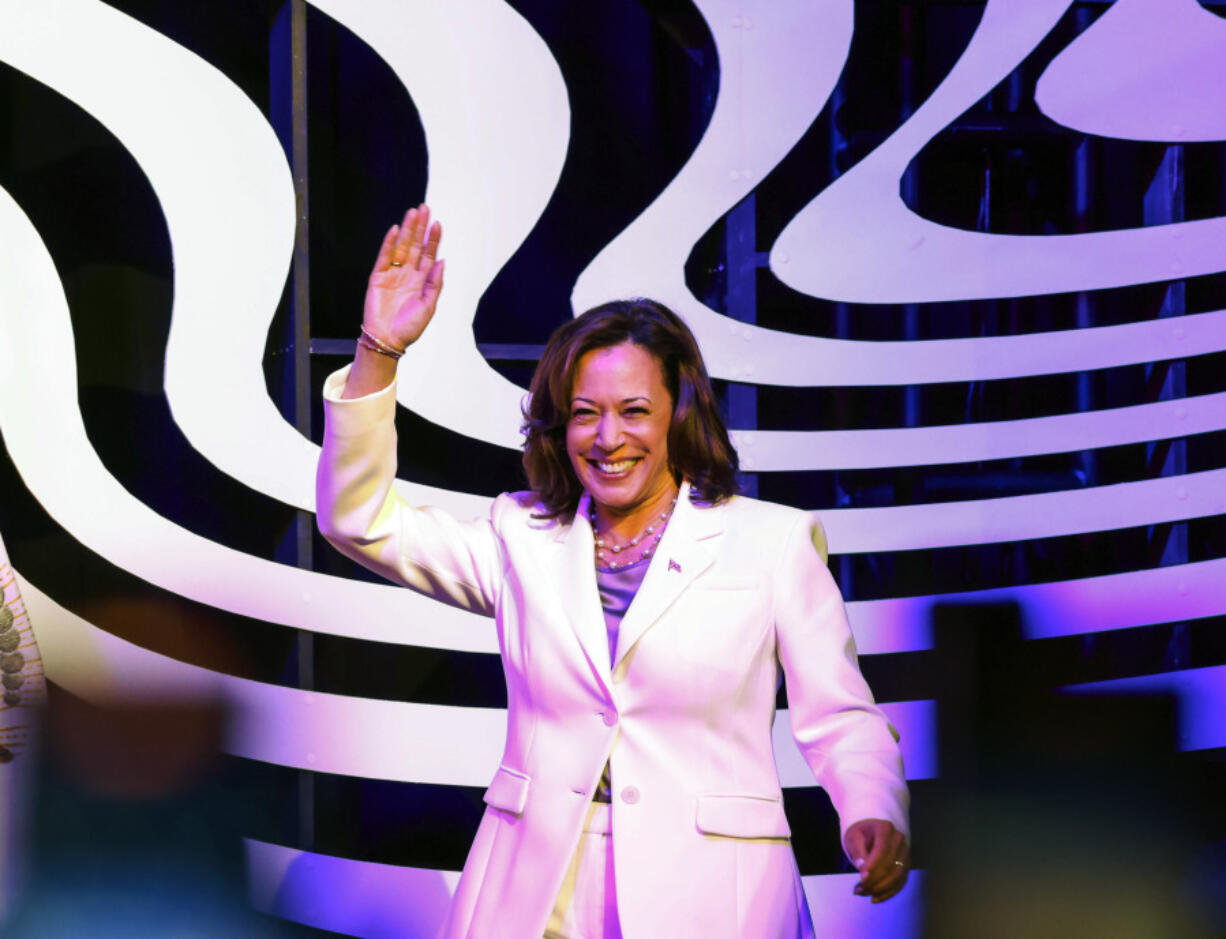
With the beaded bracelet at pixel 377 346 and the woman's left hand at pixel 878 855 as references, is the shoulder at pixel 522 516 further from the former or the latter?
the woman's left hand at pixel 878 855

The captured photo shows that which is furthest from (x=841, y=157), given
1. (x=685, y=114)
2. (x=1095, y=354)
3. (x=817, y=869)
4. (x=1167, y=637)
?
(x=817, y=869)

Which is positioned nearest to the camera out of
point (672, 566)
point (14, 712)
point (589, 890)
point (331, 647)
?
point (589, 890)

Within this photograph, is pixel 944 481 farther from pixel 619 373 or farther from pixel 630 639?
pixel 630 639

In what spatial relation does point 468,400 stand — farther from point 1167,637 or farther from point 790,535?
point 1167,637

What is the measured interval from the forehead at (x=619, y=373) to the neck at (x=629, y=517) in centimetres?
17

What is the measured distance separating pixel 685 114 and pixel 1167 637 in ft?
6.30

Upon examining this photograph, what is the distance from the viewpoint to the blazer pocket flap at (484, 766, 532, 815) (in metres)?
1.84

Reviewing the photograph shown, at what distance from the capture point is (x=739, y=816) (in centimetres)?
180

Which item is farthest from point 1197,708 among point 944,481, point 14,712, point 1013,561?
point 14,712

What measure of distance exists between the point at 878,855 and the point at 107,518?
233 centimetres

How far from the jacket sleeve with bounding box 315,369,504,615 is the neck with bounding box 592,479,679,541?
17cm

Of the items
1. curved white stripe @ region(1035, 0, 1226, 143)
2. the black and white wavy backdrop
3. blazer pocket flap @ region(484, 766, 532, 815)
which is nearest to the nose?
blazer pocket flap @ region(484, 766, 532, 815)

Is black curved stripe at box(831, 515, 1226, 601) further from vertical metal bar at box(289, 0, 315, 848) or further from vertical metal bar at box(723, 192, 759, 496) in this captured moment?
vertical metal bar at box(289, 0, 315, 848)

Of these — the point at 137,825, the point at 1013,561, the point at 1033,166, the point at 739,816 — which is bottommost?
the point at 137,825
